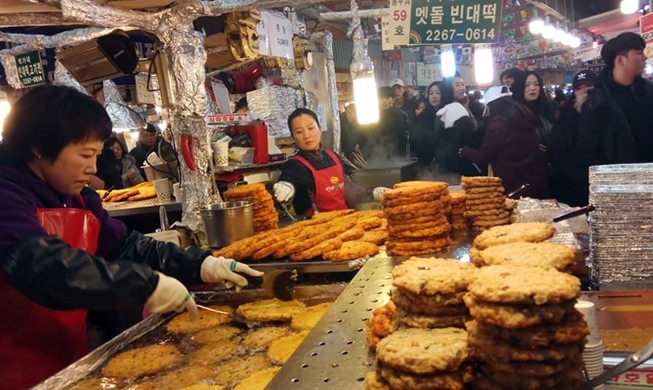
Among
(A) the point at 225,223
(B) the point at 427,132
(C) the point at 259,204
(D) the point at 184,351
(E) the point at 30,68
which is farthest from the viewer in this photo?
(B) the point at 427,132

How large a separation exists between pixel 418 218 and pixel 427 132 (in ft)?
16.9

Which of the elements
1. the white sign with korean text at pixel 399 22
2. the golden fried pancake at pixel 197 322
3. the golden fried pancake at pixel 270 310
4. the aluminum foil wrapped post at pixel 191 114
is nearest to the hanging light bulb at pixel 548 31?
the white sign with korean text at pixel 399 22

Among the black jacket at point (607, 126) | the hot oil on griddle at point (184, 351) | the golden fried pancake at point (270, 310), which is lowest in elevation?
the hot oil on griddle at point (184, 351)

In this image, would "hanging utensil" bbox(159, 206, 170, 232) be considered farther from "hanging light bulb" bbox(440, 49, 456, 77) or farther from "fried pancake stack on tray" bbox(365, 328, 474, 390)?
"hanging light bulb" bbox(440, 49, 456, 77)

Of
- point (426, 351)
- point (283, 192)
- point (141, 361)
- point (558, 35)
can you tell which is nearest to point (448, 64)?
point (558, 35)

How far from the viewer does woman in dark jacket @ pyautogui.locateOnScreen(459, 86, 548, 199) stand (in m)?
5.20

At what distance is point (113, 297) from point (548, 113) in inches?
215

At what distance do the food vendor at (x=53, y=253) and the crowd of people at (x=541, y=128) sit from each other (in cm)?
354

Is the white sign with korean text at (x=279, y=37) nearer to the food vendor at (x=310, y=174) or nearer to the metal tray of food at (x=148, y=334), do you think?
the food vendor at (x=310, y=174)

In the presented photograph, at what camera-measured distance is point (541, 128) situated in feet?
18.9

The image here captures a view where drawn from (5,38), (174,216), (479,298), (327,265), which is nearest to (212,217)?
(327,265)

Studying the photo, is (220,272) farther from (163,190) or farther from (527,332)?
(163,190)

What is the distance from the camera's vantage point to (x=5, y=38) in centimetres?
707

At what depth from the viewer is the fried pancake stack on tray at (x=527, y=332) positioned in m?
1.07
